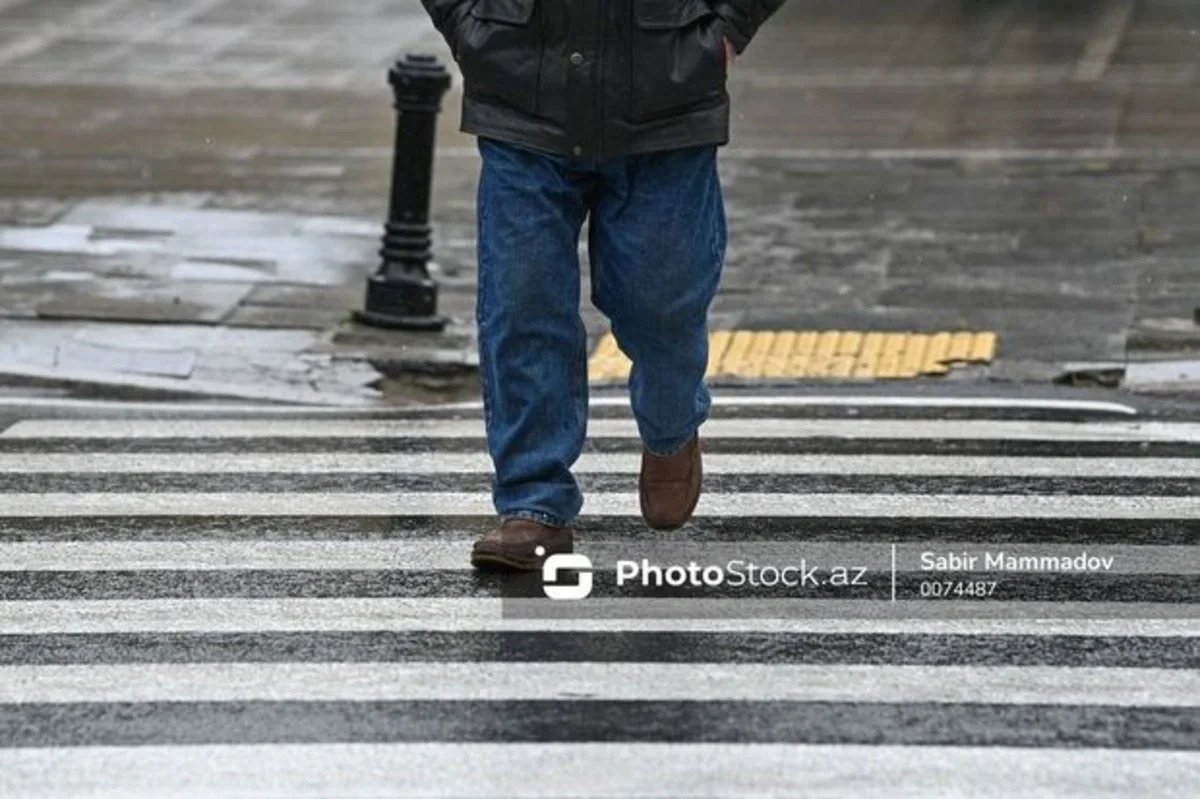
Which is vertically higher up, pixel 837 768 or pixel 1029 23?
pixel 837 768

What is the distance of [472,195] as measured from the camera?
15.6 metres

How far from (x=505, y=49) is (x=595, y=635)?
1414mm

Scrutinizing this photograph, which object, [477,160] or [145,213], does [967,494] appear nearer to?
[145,213]

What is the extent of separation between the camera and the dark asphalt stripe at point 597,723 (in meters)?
5.35

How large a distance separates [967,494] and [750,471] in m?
0.73

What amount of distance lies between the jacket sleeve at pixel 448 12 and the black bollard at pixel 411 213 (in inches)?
220

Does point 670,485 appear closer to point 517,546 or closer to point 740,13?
point 517,546

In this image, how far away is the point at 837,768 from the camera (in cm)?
515

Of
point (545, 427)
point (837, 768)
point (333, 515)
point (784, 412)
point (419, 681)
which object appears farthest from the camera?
point (784, 412)

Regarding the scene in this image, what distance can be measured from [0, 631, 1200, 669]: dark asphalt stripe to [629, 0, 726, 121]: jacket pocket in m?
1.28

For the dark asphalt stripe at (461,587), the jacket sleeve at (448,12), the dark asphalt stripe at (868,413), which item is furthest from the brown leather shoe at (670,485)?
the dark asphalt stripe at (868,413)

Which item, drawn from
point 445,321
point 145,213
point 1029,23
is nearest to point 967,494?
point 445,321

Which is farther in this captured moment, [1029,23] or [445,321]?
[1029,23]

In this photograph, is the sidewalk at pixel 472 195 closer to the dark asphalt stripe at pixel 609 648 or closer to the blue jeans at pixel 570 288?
the blue jeans at pixel 570 288
